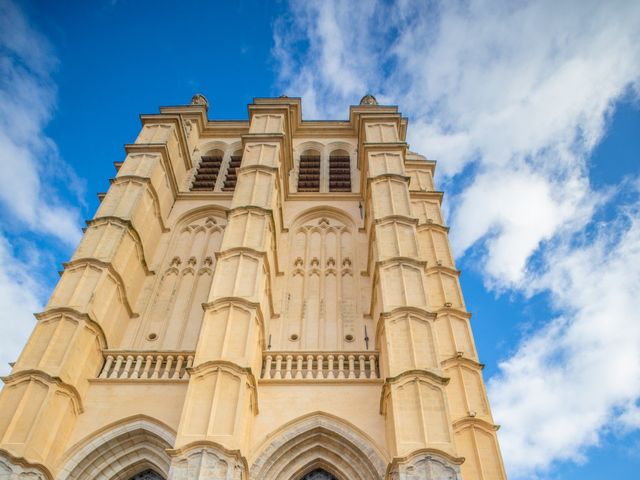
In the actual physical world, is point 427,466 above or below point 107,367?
below

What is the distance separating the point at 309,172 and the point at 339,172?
3.61ft

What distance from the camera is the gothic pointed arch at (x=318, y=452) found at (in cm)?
1027

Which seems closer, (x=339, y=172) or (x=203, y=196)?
(x=203, y=196)

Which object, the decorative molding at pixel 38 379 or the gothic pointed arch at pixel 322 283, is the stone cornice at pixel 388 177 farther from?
the decorative molding at pixel 38 379

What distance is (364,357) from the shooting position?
1218 cm

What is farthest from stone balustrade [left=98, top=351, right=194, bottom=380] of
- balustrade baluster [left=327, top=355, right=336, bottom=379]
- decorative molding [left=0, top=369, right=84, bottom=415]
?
balustrade baluster [left=327, top=355, right=336, bottom=379]

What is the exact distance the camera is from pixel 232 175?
20.2 metres

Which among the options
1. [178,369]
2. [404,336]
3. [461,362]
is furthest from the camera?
[461,362]

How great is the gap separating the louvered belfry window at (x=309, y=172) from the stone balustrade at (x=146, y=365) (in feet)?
29.9

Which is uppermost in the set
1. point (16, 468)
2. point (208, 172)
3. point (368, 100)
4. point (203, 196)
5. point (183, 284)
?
point (368, 100)

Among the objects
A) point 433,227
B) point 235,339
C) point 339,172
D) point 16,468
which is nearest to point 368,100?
point 339,172

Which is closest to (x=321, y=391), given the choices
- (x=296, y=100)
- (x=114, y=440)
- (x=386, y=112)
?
(x=114, y=440)

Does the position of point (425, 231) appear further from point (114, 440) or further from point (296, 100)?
point (114, 440)

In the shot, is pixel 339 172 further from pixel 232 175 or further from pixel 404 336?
pixel 404 336
